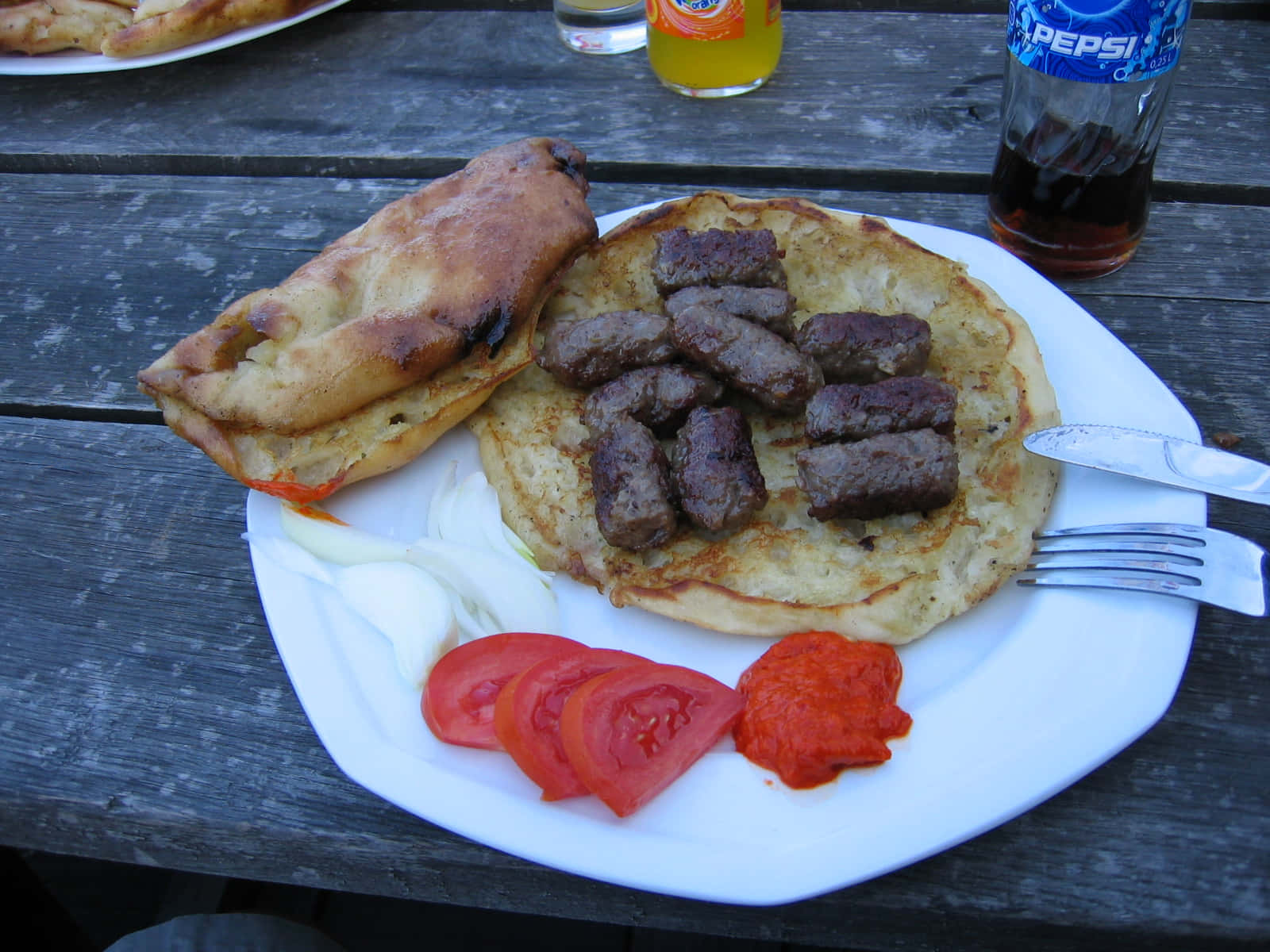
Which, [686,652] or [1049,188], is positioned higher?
[1049,188]

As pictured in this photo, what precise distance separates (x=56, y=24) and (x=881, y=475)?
175 inches

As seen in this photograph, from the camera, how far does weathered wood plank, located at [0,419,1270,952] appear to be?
6.47 feet

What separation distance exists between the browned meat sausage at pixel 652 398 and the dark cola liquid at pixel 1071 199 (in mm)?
1398

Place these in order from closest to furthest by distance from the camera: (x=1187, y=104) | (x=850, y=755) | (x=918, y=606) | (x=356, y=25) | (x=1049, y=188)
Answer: (x=850, y=755) → (x=918, y=606) → (x=1049, y=188) → (x=1187, y=104) → (x=356, y=25)

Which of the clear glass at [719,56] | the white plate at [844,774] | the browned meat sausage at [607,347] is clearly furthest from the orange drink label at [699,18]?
the white plate at [844,774]

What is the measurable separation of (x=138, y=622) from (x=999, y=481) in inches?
93.4

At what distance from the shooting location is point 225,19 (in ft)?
14.5

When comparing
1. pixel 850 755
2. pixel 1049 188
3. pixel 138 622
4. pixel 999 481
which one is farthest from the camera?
pixel 1049 188

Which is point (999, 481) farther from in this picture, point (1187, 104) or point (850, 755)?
point (1187, 104)

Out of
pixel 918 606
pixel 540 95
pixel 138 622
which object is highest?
pixel 540 95

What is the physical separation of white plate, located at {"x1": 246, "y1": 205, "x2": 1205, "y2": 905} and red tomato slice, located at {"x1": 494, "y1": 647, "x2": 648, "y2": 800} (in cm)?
5

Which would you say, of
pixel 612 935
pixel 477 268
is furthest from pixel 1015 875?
pixel 477 268

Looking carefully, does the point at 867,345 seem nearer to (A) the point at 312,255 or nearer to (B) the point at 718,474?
(B) the point at 718,474

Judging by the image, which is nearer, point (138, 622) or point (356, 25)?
point (138, 622)
